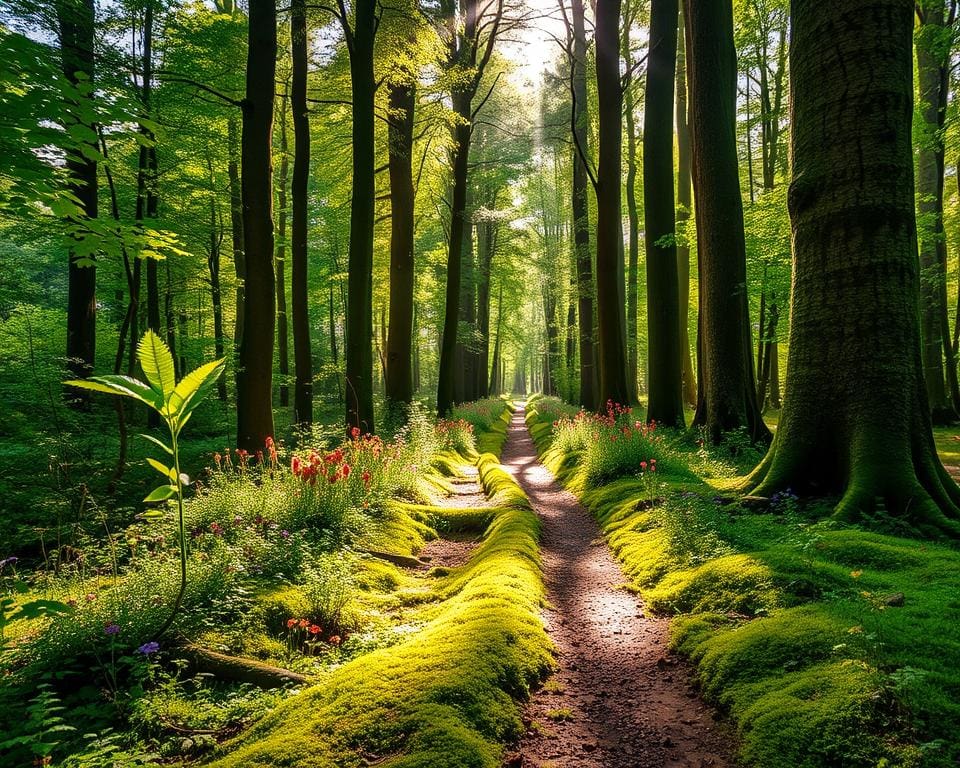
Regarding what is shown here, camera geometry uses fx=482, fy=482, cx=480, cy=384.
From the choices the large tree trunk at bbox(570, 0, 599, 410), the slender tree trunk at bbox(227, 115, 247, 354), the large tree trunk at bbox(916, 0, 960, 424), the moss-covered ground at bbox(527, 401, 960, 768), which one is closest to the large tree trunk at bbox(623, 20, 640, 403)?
the large tree trunk at bbox(570, 0, 599, 410)

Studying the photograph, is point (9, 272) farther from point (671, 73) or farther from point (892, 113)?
point (892, 113)

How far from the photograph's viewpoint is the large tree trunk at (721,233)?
8391mm

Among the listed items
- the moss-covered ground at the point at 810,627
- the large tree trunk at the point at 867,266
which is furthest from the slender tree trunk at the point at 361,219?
the large tree trunk at the point at 867,266

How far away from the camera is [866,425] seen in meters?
4.45

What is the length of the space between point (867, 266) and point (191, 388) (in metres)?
5.58

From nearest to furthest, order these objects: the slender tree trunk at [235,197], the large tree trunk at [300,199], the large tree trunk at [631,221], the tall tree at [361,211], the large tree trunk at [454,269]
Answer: the tall tree at [361,211]
the large tree trunk at [300,199]
the large tree trunk at [454,269]
the slender tree trunk at [235,197]
the large tree trunk at [631,221]

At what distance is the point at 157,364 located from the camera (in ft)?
8.04

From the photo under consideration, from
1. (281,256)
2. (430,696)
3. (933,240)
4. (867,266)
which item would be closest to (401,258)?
(281,256)

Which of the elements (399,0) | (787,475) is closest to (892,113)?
(787,475)

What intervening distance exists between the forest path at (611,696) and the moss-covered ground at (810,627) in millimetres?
174

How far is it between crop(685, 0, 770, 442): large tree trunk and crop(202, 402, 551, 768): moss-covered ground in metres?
5.83

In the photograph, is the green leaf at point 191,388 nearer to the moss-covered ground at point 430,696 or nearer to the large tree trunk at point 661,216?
the moss-covered ground at point 430,696

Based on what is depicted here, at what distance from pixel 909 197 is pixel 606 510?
4863 mm

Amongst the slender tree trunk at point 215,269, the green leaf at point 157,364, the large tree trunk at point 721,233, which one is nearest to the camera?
the green leaf at point 157,364
